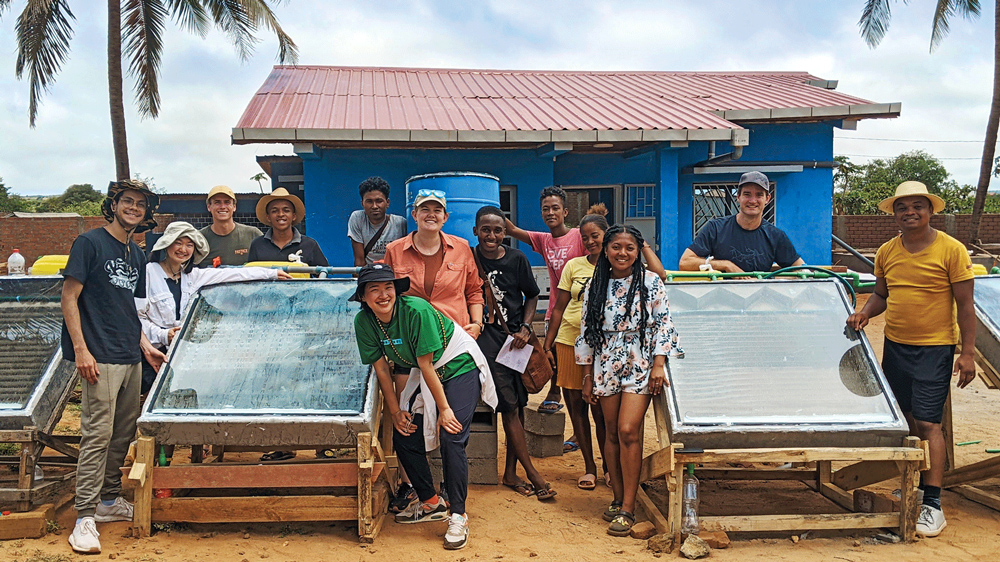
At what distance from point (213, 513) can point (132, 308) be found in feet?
3.86

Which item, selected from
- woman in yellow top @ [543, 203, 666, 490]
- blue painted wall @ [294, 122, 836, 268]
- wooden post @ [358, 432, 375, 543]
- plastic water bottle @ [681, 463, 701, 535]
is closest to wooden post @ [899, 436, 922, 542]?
plastic water bottle @ [681, 463, 701, 535]

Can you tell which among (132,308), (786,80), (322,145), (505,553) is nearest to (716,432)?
(505,553)

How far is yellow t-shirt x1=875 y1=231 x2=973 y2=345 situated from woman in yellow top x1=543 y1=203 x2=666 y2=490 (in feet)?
Answer: 4.23

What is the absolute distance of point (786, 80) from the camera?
15.1 metres

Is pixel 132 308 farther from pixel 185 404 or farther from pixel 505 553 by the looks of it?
pixel 505 553

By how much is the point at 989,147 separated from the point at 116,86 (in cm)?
1693

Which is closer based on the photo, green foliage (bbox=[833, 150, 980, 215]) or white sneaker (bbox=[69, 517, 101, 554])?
white sneaker (bbox=[69, 517, 101, 554])

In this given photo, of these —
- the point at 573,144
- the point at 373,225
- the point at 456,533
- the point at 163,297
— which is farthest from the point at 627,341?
the point at 573,144

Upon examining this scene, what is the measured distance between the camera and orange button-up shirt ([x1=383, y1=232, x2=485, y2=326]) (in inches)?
166

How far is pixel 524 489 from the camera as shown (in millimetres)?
4754

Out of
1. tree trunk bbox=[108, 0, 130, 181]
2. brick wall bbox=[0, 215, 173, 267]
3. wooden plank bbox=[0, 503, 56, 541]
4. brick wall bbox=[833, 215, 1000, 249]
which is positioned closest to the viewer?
wooden plank bbox=[0, 503, 56, 541]

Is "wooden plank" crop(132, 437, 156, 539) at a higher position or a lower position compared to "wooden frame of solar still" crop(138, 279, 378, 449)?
lower

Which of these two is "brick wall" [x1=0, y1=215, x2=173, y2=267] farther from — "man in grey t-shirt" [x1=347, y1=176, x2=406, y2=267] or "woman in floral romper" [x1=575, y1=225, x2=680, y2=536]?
"woman in floral romper" [x1=575, y1=225, x2=680, y2=536]

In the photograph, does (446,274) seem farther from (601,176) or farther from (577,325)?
(601,176)
